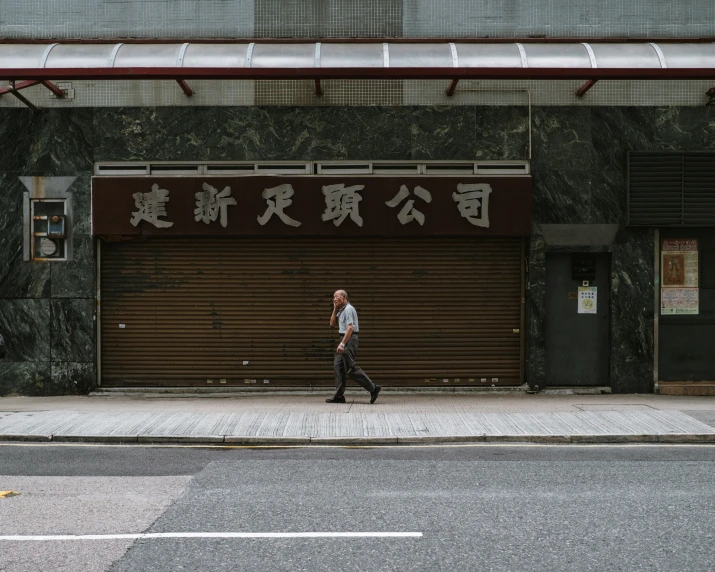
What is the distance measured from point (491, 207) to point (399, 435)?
5.34 m

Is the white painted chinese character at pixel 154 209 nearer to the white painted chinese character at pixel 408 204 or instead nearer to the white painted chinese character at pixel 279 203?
the white painted chinese character at pixel 279 203

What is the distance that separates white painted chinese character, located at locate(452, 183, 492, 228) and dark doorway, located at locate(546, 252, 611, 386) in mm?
1449

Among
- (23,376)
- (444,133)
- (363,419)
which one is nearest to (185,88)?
(444,133)

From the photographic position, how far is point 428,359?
14.4m

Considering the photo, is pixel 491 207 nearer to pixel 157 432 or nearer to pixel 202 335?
pixel 202 335

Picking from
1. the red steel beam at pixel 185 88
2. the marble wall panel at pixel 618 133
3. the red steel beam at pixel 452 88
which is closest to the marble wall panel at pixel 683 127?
the marble wall panel at pixel 618 133

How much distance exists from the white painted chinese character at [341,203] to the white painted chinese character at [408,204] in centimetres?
56

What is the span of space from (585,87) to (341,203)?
4.68m

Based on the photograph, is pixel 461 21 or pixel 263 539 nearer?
pixel 263 539

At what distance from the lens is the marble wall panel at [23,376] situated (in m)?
14.3

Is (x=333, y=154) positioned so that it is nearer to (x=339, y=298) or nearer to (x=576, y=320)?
(x=339, y=298)

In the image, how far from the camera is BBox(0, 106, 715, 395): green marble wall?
14242 millimetres

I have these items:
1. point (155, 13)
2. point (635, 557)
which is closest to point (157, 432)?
point (635, 557)

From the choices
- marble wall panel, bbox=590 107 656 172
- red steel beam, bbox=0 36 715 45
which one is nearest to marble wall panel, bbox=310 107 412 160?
red steel beam, bbox=0 36 715 45
